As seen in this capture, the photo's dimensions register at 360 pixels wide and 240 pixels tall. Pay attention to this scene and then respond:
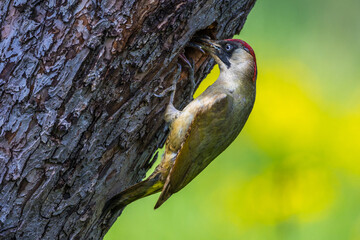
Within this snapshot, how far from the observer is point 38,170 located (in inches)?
82.6

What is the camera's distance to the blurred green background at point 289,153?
382 centimetres

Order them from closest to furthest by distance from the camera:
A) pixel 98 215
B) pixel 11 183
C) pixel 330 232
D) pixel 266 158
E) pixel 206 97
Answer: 1. pixel 11 183
2. pixel 98 215
3. pixel 206 97
4. pixel 330 232
5. pixel 266 158

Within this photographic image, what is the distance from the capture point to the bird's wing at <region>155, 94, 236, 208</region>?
8.86ft

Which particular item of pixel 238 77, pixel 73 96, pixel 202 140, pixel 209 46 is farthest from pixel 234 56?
pixel 73 96

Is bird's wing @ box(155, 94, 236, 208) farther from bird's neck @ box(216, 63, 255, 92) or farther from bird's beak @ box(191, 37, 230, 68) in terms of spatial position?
bird's beak @ box(191, 37, 230, 68)

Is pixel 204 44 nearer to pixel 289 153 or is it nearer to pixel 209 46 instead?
pixel 209 46

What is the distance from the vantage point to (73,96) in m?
2.11

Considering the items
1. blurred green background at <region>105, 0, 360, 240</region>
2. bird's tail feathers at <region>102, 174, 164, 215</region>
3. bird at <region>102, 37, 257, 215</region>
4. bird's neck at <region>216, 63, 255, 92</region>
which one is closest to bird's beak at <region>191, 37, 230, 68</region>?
bird at <region>102, 37, 257, 215</region>

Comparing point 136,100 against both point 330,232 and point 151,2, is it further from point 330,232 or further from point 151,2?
point 330,232

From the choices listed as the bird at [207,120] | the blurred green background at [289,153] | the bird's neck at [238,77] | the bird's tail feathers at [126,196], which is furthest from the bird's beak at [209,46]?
the blurred green background at [289,153]

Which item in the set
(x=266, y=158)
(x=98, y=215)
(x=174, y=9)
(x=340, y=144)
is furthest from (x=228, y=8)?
(x=340, y=144)

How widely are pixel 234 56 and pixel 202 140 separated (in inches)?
21.1

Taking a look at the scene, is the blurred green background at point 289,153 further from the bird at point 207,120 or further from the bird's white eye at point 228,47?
the bird's white eye at point 228,47

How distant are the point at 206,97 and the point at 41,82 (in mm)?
1074
